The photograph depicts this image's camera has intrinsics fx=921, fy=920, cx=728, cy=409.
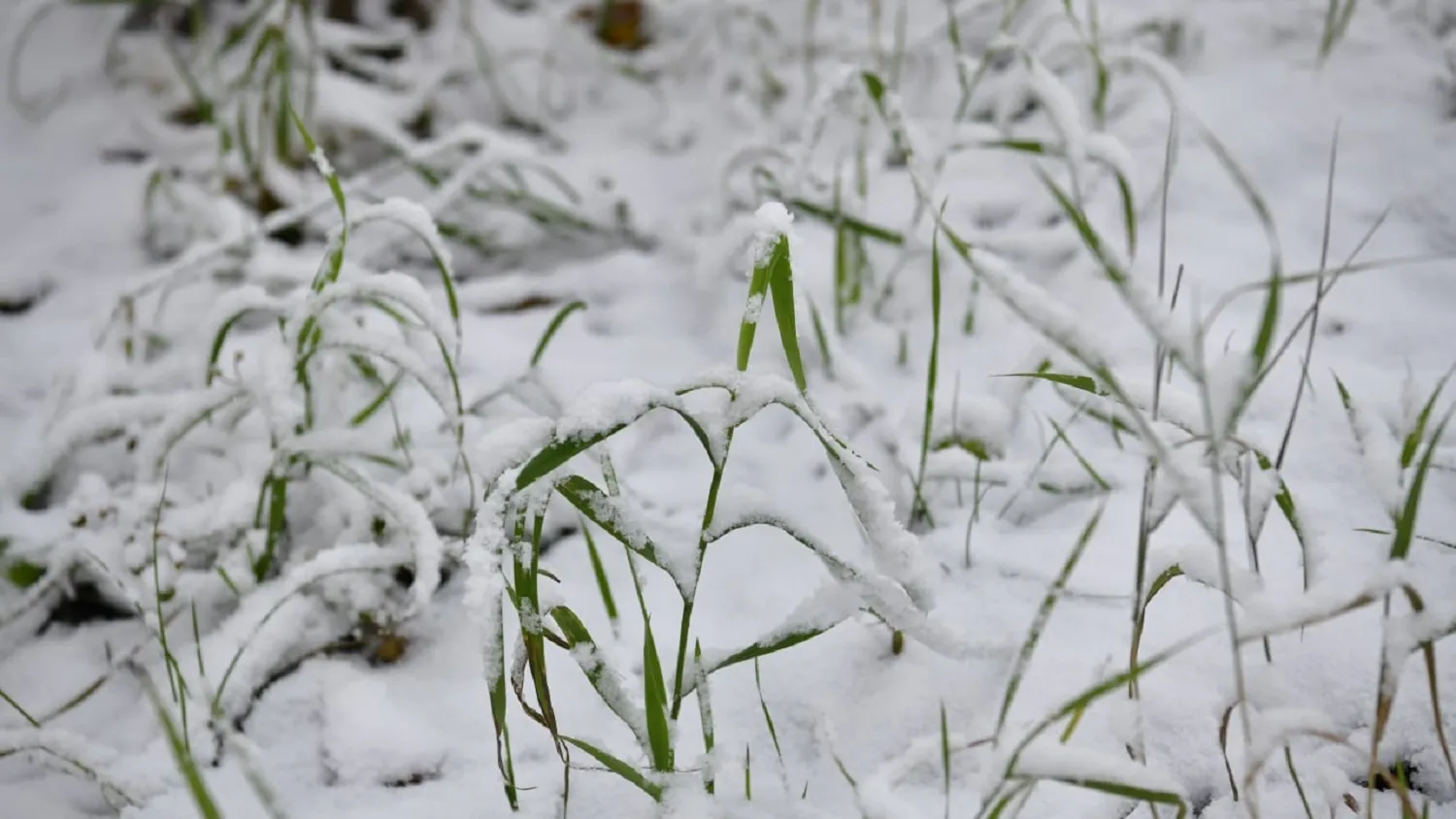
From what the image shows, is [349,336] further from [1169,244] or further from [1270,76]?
[1270,76]

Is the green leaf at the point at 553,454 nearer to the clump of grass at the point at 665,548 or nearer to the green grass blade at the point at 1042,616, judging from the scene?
the clump of grass at the point at 665,548

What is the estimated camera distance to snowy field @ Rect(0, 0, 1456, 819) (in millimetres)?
602

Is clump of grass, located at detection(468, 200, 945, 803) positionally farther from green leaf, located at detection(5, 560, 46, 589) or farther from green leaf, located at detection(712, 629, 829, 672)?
green leaf, located at detection(5, 560, 46, 589)

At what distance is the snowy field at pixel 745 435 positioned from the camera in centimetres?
60

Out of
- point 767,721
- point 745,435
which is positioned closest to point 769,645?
point 767,721

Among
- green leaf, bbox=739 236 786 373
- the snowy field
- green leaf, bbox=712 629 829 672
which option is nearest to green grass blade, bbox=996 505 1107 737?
the snowy field

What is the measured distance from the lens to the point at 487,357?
1118 millimetres

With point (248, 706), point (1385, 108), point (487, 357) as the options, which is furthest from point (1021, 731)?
point (1385, 108)

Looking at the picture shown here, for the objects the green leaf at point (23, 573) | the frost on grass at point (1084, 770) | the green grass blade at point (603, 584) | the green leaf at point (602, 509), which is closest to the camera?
the frost on grass at point (1084, 770)

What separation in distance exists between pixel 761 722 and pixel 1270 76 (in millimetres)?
1229

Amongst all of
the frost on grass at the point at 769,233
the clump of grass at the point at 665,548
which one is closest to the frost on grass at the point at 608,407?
the clump of grass at the point at 665,548

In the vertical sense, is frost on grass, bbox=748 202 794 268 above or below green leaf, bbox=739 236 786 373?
above

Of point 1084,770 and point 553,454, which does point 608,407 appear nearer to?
point 553,454

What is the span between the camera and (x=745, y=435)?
39.8 inches
